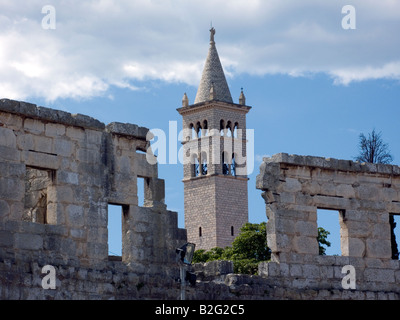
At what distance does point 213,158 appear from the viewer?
3174 inches

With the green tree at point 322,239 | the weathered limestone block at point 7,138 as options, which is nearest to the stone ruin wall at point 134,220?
the weathered limestone block at point 7,138

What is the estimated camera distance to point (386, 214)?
78.1 ft

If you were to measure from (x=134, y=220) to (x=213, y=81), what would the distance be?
59.3 m

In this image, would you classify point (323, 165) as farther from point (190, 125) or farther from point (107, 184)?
point (190, 125)

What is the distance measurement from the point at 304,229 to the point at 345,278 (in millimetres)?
1380

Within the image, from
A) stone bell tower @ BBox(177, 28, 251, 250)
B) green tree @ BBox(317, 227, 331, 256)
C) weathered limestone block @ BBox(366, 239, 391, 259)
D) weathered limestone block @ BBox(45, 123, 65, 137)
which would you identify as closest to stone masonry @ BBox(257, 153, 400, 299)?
weathered limestone block @ BBox(366, 239, 391, 259)

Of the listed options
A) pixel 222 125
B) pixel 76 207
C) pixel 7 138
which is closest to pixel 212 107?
pixel 222 125

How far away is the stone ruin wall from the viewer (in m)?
19.8

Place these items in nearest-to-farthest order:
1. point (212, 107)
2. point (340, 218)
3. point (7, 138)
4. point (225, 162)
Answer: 1. point (7, 138)
2. point (340, 218)
3. point (212, 107)
4. point (225, 162)

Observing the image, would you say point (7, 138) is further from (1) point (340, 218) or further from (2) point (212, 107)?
(2) point (212, 107)

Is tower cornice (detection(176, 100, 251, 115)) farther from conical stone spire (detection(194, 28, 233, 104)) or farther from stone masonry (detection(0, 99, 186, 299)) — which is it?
stone masonry (detection(0, 99, 186, 299))

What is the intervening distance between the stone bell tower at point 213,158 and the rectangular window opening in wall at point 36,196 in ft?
180
